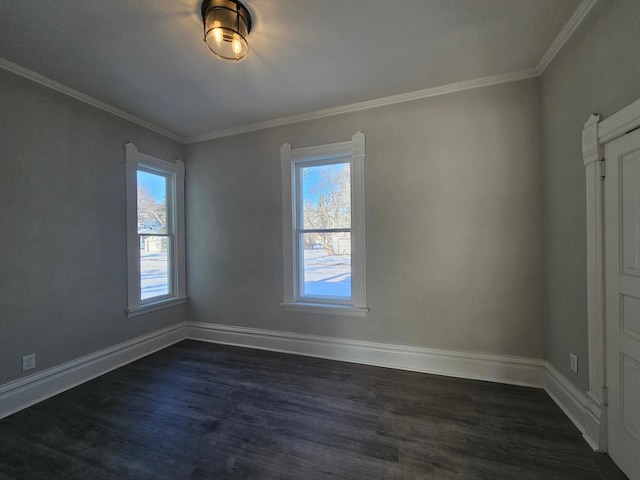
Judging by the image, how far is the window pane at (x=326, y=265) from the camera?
3.12 m

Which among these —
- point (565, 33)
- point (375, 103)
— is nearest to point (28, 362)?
point (375, 103)

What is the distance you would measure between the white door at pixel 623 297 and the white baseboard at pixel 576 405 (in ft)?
0.31

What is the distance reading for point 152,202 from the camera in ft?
11.4

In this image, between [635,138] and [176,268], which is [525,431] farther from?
[176,268]

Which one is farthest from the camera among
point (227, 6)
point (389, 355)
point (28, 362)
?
point (389, 355)

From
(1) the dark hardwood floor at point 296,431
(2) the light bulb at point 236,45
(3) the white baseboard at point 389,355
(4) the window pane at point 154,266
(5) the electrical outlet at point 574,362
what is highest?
(2) the light bulb at point 236,45

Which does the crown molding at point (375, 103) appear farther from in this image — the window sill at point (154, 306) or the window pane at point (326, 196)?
the window sill at point (154, 306)

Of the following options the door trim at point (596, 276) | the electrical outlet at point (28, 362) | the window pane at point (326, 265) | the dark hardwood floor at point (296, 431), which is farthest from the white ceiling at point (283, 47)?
the dark hardwood floor at point (296, 431)

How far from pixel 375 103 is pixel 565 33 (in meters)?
1.51

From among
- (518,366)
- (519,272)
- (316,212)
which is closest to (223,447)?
(316,212)

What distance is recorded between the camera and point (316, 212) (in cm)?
326

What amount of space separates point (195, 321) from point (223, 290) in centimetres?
69

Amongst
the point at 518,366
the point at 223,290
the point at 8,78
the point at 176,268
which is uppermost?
the point at 8,78

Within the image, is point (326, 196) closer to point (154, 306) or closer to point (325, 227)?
point (325, 227)
